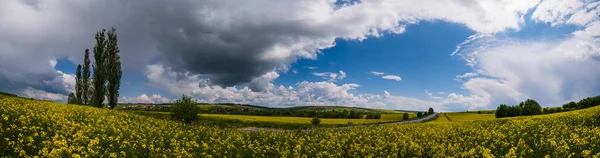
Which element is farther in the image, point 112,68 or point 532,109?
point 532,109

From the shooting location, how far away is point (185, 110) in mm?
50000

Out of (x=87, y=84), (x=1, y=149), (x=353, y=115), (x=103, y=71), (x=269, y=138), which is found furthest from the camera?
(x=353, y=115)

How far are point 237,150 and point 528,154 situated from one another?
14167 mm

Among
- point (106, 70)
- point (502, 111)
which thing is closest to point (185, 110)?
point (106, 70)

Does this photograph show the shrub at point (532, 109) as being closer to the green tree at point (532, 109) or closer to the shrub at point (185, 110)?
the green tree at point (532, 109)

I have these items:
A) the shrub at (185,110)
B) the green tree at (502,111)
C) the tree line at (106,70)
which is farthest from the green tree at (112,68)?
the green tree at (502,111)

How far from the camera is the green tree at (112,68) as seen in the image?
67.8m

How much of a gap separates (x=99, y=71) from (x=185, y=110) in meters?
29.5

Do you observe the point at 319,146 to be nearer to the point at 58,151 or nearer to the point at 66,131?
the point at 58,151

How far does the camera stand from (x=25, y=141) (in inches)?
583

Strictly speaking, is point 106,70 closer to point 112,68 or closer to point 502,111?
point 112,68

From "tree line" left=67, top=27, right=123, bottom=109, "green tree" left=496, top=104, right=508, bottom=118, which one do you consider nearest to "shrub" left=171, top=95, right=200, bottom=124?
"tree line" left=67, top=27, right=123, bottom=109

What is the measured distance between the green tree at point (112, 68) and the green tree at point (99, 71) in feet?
2.41

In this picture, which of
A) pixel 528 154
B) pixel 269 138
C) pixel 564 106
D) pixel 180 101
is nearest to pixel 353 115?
pixel 564 106
